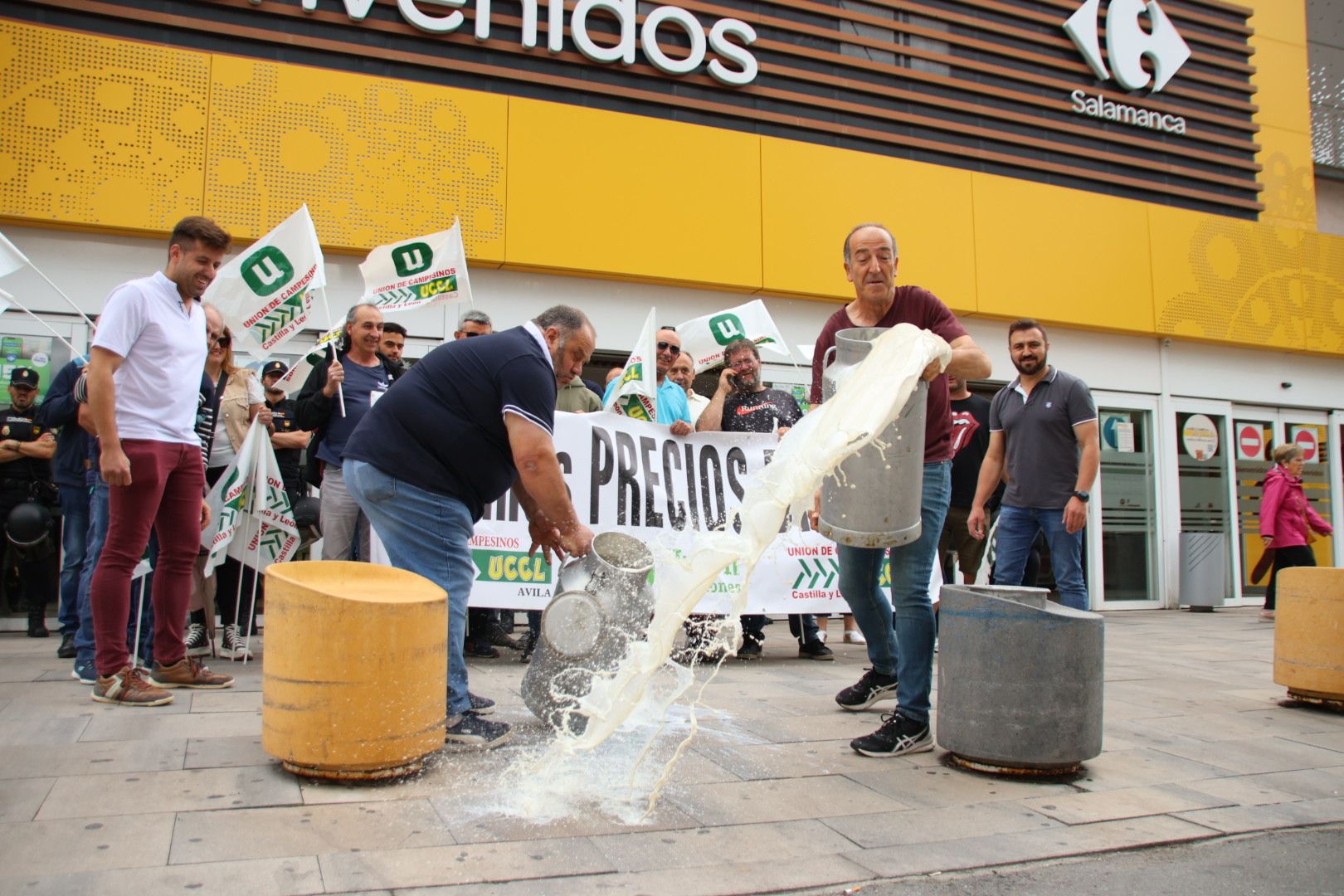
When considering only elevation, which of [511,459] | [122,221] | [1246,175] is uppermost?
[1246,175]

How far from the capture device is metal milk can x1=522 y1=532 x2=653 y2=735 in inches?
148

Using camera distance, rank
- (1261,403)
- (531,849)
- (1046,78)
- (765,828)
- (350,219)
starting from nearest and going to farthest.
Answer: (531,849), (765,828), (350,219), (1046,78), (1261,403)

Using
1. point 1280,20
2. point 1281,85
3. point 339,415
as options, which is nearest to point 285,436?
point 339,415

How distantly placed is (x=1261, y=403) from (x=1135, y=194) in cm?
331

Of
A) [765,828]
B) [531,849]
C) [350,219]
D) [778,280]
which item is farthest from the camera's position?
[778,280]

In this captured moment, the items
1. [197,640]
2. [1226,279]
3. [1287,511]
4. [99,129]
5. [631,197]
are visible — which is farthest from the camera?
[1226,279]

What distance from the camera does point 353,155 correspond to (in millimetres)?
8797

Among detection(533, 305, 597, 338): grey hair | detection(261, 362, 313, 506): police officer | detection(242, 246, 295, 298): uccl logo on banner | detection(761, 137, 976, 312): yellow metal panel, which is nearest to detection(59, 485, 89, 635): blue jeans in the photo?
detection(261, 362, 313, 506): police officer

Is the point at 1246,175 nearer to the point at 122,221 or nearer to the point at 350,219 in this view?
the point at 350,219

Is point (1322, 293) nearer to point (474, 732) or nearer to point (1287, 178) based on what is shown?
point (1287, 178)

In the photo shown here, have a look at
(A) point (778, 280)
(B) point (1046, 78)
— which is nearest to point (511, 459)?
(A) point (778, 280)

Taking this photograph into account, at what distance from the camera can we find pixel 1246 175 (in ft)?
44.8

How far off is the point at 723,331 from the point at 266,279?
12.8ft

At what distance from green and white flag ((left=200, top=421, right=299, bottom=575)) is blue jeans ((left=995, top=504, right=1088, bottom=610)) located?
417cm
